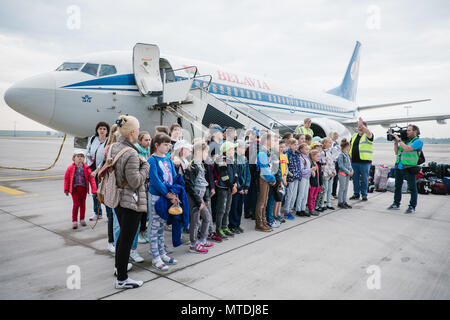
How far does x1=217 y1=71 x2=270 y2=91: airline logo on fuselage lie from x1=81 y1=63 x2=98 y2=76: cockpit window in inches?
178

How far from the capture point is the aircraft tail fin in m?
25.2

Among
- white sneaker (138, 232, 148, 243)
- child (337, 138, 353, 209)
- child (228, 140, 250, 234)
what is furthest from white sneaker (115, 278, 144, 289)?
child (337, 138, 353, 209)

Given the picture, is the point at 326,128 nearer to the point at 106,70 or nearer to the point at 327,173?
the point at 327,173

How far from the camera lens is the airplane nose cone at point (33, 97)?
6.73 metres

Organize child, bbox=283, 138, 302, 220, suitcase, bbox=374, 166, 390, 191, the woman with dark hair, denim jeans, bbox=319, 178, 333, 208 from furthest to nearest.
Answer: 1. suitcase, bbox=374, 166, 390, 191
2. denim jeans, bbox=319, 178, 333, 208
3. child, bbox=283, 138, 302, 220
4. the woman with dark hair

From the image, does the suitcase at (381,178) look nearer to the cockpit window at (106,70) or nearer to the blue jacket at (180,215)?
the blue jacket at (180,215)

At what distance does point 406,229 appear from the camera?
4.67 meters

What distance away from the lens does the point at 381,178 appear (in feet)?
27.9

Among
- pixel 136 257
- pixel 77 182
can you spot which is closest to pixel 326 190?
pixel 136 257

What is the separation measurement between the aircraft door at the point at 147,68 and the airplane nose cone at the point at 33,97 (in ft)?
7.18

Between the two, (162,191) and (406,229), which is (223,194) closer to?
(162,191)

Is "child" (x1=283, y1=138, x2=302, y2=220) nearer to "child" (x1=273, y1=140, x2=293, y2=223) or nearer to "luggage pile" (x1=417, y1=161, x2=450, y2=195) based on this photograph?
"child" (x1=273, y1=140, x2=293, y2=223)

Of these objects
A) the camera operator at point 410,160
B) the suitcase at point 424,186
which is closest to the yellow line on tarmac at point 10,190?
the camera operator at point 410,160
